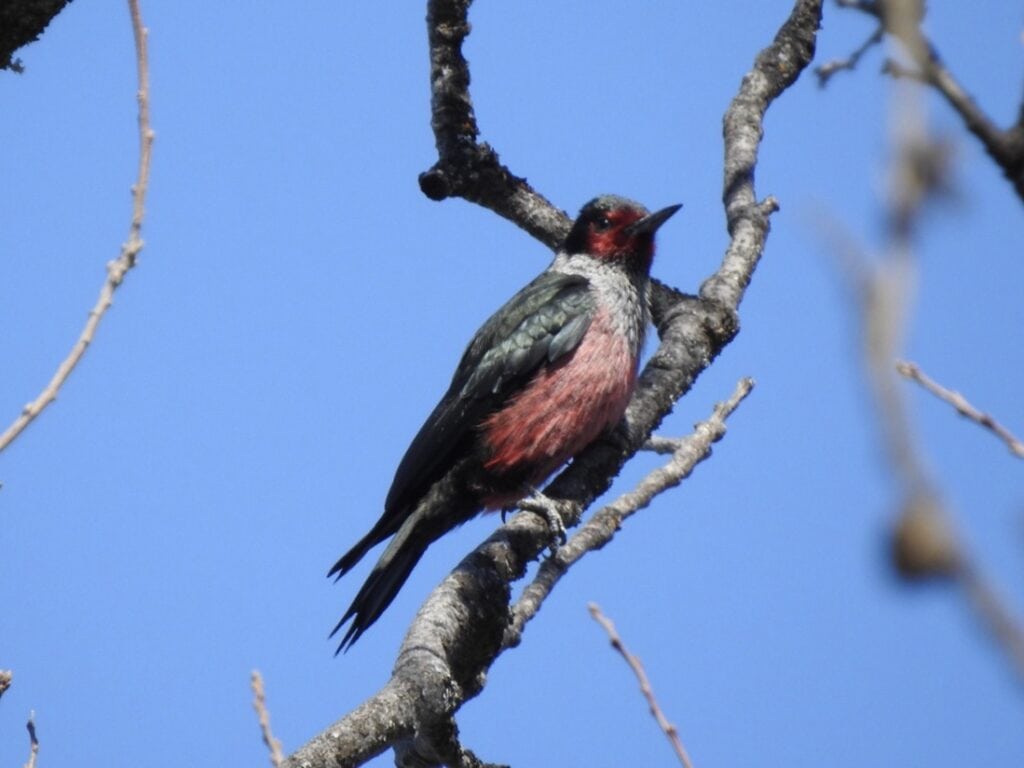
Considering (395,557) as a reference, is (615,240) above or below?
above

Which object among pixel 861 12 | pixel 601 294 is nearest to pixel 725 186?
pixel 601 294

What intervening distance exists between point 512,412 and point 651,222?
1.39 meters

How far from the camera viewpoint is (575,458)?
5160 mm

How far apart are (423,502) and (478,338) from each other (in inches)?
36.5

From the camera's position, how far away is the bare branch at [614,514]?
143 inches

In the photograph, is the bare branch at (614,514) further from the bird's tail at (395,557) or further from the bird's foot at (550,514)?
the bird's tail at (395,557)

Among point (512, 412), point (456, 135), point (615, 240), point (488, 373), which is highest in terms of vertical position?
point (456, 135)

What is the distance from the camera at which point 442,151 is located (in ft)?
17.4

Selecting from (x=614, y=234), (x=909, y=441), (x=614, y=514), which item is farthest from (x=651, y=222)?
(x=909, y=441)

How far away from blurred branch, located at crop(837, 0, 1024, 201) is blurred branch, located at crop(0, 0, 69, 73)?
2.90 m

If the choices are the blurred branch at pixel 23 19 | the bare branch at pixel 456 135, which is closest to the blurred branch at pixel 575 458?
the bare branch at pixel 456 135

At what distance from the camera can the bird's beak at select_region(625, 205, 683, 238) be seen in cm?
597

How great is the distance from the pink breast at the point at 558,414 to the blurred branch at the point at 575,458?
95 mm

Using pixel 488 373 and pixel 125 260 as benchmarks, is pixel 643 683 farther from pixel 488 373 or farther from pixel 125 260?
pixel 488 373
